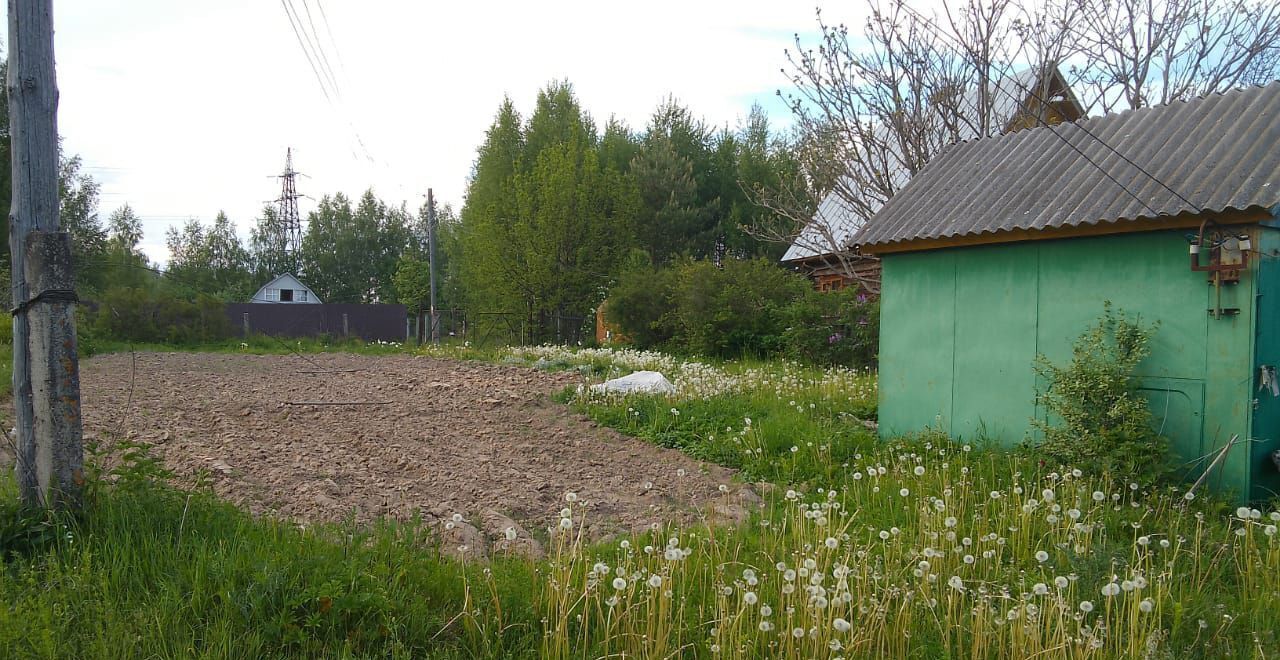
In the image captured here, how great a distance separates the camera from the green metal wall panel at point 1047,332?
5.36m

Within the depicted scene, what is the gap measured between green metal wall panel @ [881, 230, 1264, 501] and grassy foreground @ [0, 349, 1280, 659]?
0.94 metres

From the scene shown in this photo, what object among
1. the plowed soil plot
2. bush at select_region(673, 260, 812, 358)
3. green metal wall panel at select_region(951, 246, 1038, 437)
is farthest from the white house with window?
green metal wall panel at select_region(951, 246, 1038, 437)

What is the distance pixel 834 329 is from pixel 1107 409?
9.31m

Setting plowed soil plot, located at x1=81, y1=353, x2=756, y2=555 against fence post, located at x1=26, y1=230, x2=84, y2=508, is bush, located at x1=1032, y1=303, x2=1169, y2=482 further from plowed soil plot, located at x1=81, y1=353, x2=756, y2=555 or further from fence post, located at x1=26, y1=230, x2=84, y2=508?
fence post, located at x1=26, y1=230, x2=84, y2=508

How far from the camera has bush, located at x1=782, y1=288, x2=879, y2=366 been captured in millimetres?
14016

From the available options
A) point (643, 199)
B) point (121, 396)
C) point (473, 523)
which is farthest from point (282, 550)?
point (643, 199)

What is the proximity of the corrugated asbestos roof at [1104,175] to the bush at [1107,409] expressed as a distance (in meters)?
0.88

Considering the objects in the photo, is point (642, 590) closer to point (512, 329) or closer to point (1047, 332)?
point (1047, 332)

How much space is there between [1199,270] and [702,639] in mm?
4462

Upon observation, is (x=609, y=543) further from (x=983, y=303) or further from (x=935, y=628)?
(x=983, y=303)

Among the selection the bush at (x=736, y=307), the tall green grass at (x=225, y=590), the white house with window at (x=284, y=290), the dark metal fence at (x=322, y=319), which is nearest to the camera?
the tall green grass at (x=225, y=590)

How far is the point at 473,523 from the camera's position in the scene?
16.1 ft

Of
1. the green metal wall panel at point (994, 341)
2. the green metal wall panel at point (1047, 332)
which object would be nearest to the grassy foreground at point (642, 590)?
the green metal wall panel at point (1047, 332)

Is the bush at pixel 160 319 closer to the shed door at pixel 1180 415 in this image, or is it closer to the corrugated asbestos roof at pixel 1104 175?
the corrugated asbestos roof at pixel 1104 175
